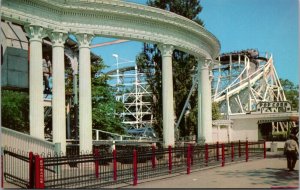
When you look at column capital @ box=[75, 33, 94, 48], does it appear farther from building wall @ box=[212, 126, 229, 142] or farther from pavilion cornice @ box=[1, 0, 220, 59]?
building wall @ box=[212, 126, 229, 142]

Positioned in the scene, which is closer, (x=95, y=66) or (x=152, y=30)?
(x=152, y=30)

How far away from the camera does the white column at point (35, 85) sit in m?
15.5

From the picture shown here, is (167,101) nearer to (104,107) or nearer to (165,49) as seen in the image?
(165,49)

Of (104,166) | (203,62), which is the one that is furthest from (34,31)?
(203,62)

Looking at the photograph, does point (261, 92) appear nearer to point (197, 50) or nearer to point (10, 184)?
point (197, 50)

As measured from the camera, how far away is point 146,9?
721 inches

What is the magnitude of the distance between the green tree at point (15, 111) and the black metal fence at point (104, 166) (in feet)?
35.3

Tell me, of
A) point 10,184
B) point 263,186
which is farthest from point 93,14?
point 263,186

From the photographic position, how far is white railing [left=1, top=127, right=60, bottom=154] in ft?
45.7

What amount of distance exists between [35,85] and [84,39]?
2.98 m

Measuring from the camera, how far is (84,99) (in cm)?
1712

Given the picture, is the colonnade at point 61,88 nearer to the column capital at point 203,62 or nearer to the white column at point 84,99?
the white column at point 84,99

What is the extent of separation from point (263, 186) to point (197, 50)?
38.1ft

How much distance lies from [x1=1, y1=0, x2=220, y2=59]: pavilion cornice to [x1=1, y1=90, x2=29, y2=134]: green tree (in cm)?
903
